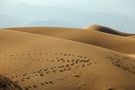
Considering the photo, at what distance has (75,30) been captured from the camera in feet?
103

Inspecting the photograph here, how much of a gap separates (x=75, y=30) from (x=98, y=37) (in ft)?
7.17

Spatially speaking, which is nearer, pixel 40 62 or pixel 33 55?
pixel 40 62

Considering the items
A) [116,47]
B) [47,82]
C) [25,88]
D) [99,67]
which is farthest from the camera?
[116,47]

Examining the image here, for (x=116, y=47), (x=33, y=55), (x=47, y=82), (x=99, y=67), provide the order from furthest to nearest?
1. (x=116, y=47)
2. (x=33, y=55)
3. (x=99, y=67)
4. (x=47, y=82)

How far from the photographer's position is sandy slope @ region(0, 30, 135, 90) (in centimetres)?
1179

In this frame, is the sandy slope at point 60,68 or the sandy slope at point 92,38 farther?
the sandy slope at point 92,38

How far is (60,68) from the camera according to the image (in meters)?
13.4

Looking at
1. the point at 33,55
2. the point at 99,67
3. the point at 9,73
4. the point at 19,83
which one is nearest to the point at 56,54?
the point at 33,55

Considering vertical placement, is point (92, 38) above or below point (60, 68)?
above

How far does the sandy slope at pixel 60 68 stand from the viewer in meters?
11.8

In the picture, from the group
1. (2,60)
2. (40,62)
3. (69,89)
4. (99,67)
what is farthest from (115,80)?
(2,60)

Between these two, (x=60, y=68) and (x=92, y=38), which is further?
(x=92, y=38)

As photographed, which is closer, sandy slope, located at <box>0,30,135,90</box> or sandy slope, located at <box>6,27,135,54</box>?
sandy slope, located at <box>0,30,135,90</box>

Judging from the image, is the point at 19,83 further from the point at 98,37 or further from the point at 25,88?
the point at 98,37
